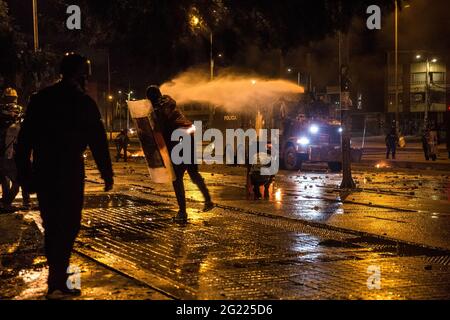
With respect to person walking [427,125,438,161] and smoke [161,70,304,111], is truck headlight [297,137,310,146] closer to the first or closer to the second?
smoke [161,70,304,111]

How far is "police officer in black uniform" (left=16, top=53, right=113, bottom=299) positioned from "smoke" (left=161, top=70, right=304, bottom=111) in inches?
701

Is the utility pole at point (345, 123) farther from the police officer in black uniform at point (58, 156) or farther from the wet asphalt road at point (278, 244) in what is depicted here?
the police officer in black uniform at point (58, 156)

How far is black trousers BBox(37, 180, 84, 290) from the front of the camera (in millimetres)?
5387

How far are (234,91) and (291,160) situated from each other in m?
3.35

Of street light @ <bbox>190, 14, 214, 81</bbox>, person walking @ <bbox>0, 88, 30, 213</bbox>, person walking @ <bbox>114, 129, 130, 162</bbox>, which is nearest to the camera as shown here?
person walking @ <bbox>0, 88, 30, 213</bbox>

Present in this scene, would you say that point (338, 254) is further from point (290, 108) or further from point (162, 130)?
point (290, 108)

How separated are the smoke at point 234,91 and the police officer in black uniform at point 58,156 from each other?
701 inches

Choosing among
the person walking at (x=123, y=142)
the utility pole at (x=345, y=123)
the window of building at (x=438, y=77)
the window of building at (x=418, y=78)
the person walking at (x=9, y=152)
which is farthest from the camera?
the window of building at (x=418, y=78)

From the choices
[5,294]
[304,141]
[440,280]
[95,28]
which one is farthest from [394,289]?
[95,28]

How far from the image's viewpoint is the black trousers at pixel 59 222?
5.39m

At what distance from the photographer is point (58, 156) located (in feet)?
17.6

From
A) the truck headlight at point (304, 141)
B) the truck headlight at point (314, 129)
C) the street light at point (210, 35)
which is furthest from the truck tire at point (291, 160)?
the street light at point (210, 35)

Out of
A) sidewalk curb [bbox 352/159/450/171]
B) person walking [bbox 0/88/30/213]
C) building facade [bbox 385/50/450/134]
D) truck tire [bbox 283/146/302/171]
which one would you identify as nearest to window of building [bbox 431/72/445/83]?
building facade [bbox 385/50/450/134]

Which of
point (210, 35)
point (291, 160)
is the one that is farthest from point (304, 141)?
point (210, 35)
